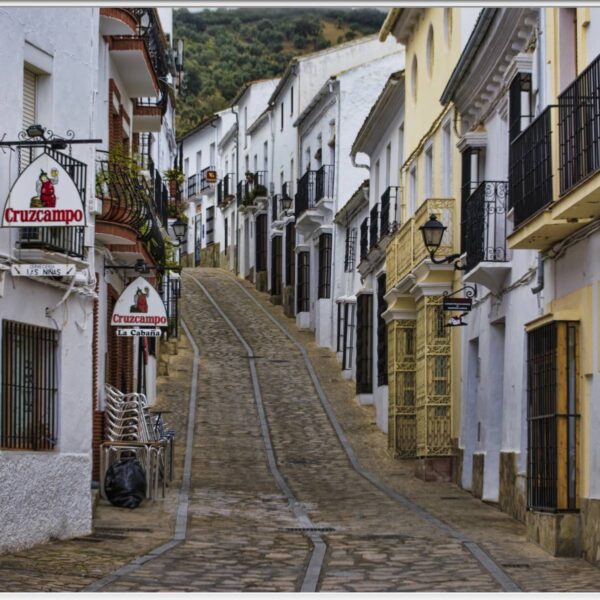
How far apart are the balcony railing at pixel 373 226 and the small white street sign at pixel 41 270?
688 inches

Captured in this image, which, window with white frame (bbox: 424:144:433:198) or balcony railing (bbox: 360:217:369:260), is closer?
window with white frame (bbox: 424:144:433:198)

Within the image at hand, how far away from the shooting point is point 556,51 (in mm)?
15906

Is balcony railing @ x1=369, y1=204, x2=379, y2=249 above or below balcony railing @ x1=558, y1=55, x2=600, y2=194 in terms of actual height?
above

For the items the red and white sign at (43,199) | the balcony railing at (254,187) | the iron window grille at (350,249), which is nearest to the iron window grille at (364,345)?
the iron window grille at (350,249)

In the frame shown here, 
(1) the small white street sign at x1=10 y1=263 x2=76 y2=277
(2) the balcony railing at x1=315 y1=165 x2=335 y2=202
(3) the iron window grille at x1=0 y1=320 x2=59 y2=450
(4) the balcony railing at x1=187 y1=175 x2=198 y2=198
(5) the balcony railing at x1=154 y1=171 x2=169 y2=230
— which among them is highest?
(4) the balcony railing at x1=187 y1=175 x2=198 y2=198

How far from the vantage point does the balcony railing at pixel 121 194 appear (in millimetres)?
19641

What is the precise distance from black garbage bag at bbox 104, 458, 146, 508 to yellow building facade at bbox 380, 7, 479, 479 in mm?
6718

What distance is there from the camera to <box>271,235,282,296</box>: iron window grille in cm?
5147

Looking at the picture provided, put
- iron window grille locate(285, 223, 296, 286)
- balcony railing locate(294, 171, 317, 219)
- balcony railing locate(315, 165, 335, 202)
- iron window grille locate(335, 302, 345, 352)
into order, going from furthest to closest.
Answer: iron window grille locate(285, 223, 296, 286) → balcony railing locate(294, 171, 317, 219) → balcony railing locate(315, 165, 335, 202) → iron window grille locate(335, 302, 345, 352)

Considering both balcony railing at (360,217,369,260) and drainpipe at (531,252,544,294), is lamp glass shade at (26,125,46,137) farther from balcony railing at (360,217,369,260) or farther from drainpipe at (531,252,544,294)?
balcony railing at (360,217,369,260)

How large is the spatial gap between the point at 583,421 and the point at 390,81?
52.3 ft

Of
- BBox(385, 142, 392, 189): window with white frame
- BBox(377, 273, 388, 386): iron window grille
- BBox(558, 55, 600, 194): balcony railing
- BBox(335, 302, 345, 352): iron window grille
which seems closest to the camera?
BBox(558, 55, 600, 194): balcony railing

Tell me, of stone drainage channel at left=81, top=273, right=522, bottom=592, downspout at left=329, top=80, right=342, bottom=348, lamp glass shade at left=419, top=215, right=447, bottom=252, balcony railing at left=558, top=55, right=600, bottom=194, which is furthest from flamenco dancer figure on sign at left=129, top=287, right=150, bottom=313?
downspout at left=329, top=80, right=342, bottom=348

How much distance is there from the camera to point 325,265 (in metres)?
42.0
